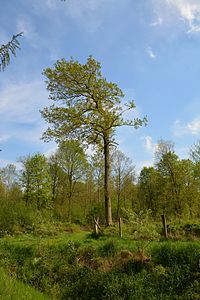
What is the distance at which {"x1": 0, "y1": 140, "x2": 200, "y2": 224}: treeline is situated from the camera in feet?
123

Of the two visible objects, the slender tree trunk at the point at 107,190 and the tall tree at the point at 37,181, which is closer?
the slender tree trunk at the point at 107,190

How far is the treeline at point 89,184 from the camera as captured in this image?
37406 mm

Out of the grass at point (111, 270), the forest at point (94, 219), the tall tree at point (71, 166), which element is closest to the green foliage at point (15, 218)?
the forest at point (94, 219)

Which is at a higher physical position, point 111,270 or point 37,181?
point 37,181

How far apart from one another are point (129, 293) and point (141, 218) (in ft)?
12.6

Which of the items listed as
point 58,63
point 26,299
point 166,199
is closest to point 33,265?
point 26,299

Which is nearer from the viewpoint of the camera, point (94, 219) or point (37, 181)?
point (94, 219)

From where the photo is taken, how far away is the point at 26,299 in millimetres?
7141

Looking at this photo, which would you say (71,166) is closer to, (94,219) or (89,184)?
(89,184)

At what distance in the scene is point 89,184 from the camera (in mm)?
46781

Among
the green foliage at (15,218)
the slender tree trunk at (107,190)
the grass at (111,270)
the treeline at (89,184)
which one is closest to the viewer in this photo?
the grass at (111,270)

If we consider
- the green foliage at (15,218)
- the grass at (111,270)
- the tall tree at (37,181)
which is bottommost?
the grass at (111,270)

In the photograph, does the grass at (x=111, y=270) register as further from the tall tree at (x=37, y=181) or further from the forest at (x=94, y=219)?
the tall tree at (x=37, y=181)

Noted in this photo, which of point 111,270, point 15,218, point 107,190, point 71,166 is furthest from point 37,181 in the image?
point 111,270
